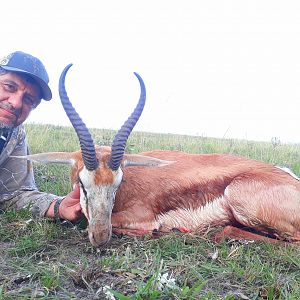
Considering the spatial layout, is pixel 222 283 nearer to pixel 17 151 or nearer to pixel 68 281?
pixel 68 281

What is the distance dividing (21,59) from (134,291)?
347 centimetres

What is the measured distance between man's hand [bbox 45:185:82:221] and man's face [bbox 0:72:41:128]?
1.34 m

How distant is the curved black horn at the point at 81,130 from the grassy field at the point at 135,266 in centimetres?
80

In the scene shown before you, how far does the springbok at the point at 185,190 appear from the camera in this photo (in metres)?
4.30

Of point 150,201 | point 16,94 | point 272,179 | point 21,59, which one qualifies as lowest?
point 150,201

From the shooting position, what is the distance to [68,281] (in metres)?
3.18

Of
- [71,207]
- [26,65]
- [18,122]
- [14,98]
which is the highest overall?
[26,65]

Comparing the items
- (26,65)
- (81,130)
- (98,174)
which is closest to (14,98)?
(26,65)

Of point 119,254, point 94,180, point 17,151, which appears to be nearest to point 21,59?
point 17,151

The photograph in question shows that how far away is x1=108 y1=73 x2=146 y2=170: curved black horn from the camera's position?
4242 mm

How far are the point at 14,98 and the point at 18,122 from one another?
13.4 inches

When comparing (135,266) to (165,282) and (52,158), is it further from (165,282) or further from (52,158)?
(52,158)

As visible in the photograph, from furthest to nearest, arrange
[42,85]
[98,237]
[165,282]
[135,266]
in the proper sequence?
[42,85] < [98,237] < [135,266] < [165,282]

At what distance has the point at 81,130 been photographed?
4.27 metres
